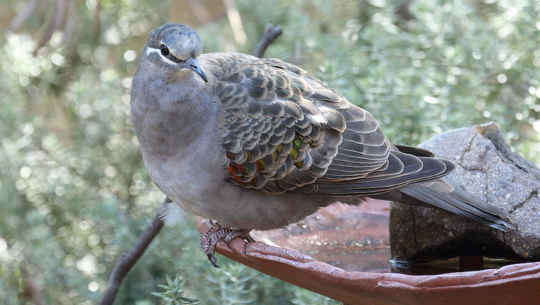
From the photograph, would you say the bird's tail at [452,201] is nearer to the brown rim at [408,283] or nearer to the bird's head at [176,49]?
the brown rim at [408,283]

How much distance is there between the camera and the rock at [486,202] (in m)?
2.11

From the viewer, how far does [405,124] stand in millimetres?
3398

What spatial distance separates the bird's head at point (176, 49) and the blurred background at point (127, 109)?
891mm

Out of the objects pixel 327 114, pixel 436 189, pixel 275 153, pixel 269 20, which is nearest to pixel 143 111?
pixel 275 153

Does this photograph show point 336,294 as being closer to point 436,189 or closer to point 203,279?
point 436,189

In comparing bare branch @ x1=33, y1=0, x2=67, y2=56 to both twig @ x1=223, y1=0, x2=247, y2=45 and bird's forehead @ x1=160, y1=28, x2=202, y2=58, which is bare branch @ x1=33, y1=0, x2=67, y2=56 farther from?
A: bird's forehead @ x1=160, y1=28, x2=202, y2=58

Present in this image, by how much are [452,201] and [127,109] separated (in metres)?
2.68

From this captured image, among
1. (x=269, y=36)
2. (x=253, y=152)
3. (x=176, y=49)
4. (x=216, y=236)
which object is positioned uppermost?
(x=269, y=36)

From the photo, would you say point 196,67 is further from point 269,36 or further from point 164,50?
point 269,36

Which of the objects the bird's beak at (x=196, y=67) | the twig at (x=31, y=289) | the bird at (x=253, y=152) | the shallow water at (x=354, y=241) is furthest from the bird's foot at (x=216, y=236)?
the twig at (x=31, y=289)

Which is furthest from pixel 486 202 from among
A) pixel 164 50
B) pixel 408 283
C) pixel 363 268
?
pixel 164 50

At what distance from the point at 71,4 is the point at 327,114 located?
12.7ft

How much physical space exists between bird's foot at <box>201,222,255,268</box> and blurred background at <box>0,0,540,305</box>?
277 mm

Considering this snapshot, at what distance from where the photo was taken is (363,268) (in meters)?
2.25
